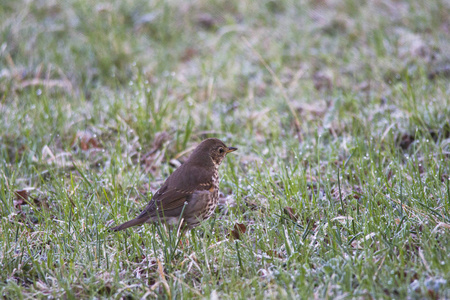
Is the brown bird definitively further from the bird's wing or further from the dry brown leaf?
the dry brown leaf

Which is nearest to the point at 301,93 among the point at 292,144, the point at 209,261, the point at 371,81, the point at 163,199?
the point at 371,81

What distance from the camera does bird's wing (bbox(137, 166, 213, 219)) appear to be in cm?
380

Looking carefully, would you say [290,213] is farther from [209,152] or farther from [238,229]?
[209,152]

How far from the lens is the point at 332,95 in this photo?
6234mm

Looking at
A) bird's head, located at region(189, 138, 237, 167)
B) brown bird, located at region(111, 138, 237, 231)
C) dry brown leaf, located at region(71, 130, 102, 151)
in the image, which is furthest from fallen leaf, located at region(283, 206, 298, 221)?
dry brown leaf, located at region(71, 130, 102, 151)

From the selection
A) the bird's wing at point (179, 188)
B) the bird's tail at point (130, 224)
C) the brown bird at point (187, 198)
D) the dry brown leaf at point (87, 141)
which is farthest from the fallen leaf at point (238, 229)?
the dry brown leaf at point (87, 141)

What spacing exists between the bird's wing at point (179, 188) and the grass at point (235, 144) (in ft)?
0.70

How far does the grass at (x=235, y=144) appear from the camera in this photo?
315cm

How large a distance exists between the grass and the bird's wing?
0.70 ft

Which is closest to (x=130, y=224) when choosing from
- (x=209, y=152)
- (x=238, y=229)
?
(x=238, y=229)

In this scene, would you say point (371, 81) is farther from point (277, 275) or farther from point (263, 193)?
point (277, 275)

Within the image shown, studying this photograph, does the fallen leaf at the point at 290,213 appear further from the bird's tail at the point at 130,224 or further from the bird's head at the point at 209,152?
the bird's tail at the point at 130,224

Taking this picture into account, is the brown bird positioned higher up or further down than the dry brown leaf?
higher up

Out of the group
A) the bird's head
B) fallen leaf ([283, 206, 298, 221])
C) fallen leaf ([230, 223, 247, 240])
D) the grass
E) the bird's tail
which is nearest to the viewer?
the grass
